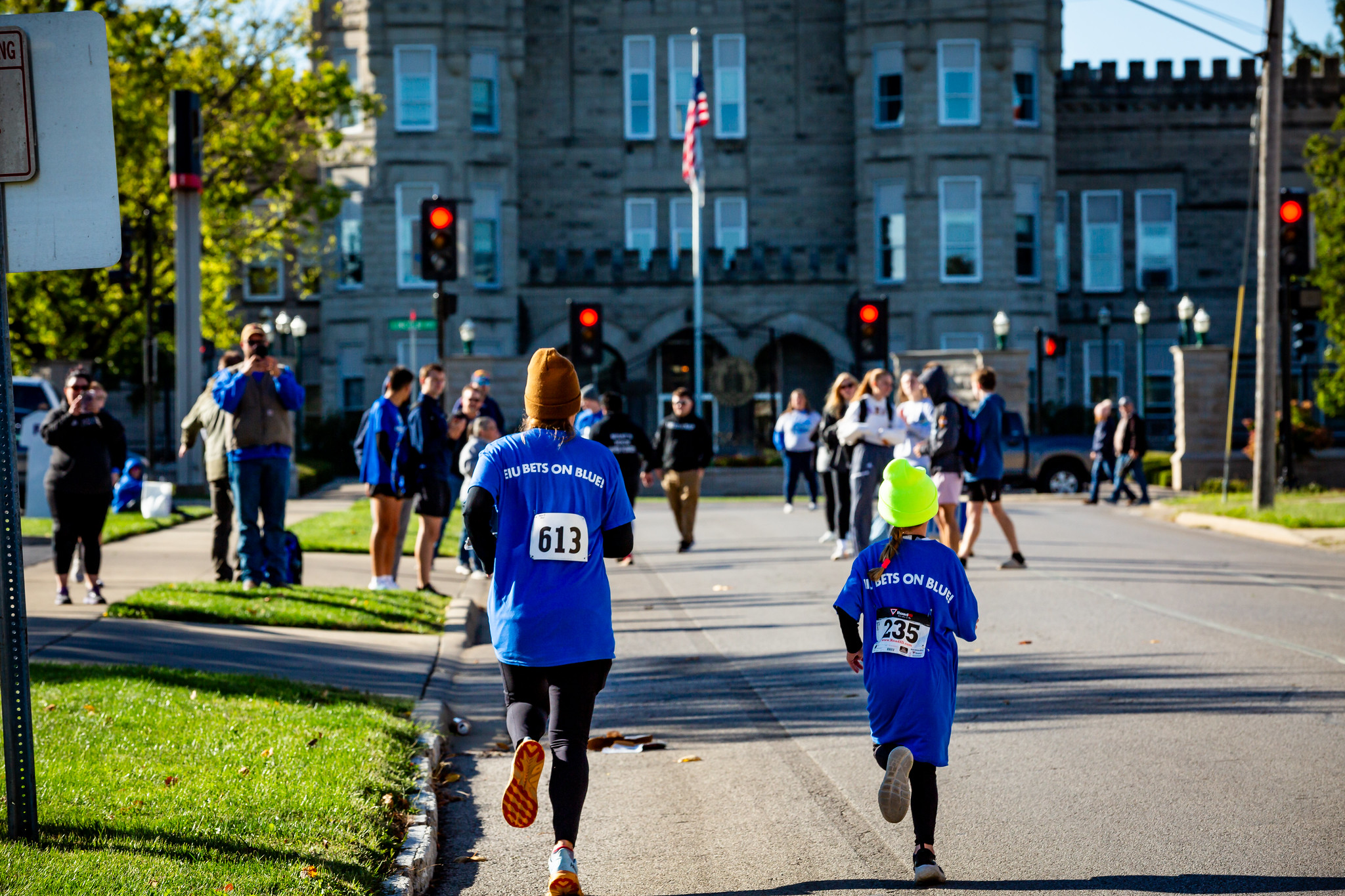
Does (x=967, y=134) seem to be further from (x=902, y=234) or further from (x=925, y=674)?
(x=925, y=674)

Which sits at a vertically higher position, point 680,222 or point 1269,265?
point 680,222

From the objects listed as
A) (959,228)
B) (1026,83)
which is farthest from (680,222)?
(1026,83)

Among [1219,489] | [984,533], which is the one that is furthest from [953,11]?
[984,533]

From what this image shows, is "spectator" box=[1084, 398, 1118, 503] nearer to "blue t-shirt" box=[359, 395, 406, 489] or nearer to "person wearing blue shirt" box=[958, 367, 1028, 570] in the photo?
"person wearing blue shirt" box=[958, 367, 1028, 570]

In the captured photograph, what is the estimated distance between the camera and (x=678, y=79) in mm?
40750

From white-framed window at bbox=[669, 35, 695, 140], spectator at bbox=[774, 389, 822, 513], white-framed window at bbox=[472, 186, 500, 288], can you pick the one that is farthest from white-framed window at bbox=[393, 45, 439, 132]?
spectator at bbox=[774, 389, 822, 513]

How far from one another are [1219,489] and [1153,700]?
826 inches

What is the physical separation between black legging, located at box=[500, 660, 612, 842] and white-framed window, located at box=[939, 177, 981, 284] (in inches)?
1371

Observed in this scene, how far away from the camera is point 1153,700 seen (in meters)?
8.16

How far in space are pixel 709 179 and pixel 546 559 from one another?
3697 cm

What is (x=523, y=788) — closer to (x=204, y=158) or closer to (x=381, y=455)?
(x=381, y=455)

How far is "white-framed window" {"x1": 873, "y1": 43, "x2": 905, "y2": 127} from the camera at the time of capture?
39062mm

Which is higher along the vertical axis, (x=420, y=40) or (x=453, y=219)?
(x=420, y=40)

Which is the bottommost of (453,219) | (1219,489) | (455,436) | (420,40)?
(1219,489)
